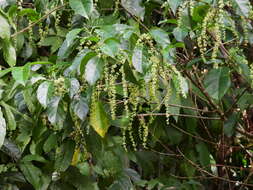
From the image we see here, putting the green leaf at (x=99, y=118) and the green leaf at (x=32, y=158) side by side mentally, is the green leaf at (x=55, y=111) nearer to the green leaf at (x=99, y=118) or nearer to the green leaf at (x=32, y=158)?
the green leaf at (x=99, y=118)

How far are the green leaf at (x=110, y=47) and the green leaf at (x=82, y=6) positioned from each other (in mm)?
165

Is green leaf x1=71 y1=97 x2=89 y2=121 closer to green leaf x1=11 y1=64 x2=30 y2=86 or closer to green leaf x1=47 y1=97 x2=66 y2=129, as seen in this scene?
green leaf x1=47 y1=97 x2=66 y2=129

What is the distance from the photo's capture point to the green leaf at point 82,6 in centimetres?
129

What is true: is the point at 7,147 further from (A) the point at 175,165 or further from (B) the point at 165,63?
(A) the point at 175,165

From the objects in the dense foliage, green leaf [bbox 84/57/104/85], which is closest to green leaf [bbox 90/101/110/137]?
the dense foliage

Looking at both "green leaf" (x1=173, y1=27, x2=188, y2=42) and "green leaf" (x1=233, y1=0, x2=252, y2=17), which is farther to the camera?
"green leaf" (x1=173, y1=27, x2=188, y2=42)

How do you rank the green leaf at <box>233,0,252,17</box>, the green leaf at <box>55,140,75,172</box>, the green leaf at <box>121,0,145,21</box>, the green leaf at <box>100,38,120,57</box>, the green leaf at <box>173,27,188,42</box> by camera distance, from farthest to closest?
the green leaf at <box>55,140,75,172</box>
the green leaf at <box>121,0,145,21</box>
the green leaf at <box>173,27,188,42</box>
the green leaf at <box>233,0,252,17</box>
the green leaf at <box>100,38,120,57</box>

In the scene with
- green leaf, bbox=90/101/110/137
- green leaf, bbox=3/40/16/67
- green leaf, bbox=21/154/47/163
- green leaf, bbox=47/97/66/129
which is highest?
green leaf, bbox=3/40/16/67

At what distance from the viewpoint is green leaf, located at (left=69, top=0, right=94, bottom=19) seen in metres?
1.29

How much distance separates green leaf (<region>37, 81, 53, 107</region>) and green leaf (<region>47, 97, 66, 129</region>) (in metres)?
0.10

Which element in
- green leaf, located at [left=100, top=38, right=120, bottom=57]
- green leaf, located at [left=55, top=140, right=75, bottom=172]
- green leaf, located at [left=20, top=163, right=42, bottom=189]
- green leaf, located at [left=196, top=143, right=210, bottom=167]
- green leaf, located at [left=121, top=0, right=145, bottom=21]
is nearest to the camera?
green leaf, located at [left=100, top=38, right=120, bottom=57]

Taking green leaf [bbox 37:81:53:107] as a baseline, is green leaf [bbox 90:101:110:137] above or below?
below

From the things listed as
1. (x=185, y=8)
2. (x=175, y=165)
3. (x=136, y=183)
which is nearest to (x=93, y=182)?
(x=136, y=183)

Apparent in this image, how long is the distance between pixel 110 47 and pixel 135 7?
41 centimetres
